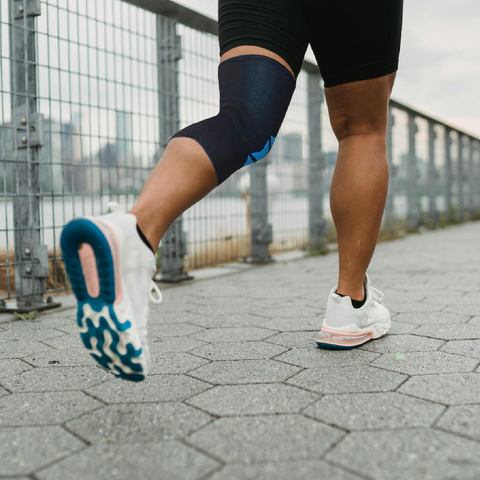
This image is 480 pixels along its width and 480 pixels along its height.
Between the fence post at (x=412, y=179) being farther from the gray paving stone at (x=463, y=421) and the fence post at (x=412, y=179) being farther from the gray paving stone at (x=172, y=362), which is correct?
the gray paving stone at (x=463, y=421)

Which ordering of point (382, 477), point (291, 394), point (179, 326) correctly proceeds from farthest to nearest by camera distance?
point (179, 326), point (291, 394), point (382, 477)

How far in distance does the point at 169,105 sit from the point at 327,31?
2.25 meters

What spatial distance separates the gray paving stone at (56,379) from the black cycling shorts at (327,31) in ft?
3.28

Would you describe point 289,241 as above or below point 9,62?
below

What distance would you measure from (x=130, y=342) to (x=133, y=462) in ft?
0.80

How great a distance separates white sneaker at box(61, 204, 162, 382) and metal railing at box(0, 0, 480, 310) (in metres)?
1.68

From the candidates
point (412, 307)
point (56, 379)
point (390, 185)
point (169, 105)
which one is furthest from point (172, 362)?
point (390, 185)

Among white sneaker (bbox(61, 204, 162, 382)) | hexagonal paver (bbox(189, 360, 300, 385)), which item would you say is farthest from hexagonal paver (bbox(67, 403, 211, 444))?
hexagonal paver (bbox(189, 360, 300, 385))

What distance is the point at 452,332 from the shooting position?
210 cm

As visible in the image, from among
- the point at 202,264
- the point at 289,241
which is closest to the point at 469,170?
the point at 289,241

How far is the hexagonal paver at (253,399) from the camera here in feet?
4.35

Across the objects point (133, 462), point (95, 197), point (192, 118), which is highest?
point (192, 118)

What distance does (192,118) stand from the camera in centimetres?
396

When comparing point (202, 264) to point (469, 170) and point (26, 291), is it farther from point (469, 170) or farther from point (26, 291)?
point (469, 170)
